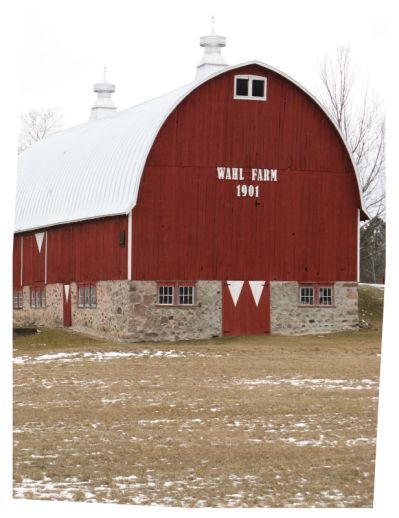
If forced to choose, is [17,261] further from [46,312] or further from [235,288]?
[235,288]

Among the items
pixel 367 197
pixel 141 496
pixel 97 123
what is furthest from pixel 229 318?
pixel 141 496

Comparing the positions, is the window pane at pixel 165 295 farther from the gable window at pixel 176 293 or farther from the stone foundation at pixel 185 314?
the stone foundation at pixel 185 314

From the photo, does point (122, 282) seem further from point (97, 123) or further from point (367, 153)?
point (367, 153)

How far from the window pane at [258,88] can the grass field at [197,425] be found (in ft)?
24.3

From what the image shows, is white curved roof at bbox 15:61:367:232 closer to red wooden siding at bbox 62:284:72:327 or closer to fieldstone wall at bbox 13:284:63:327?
red wooden siding at bbox 62:284:72:327

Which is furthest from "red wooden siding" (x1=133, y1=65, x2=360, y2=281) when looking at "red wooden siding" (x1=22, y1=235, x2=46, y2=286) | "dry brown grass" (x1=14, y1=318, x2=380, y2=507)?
"red wooden siding" (x1=22, y1=235, x2=46, y2=286)

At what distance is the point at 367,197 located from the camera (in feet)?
143

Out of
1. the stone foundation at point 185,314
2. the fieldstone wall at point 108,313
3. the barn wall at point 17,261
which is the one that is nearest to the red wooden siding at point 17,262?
the barn wall at point 17,261

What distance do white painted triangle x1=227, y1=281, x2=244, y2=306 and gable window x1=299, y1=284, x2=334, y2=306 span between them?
73.7 inches

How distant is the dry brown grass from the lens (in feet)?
40.9

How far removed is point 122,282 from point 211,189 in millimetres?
3445

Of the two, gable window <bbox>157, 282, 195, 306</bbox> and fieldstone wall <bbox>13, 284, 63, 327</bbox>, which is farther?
fieldstone wall <bbox>13, 284, 63, 327</bbox>

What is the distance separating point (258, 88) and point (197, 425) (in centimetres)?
1693

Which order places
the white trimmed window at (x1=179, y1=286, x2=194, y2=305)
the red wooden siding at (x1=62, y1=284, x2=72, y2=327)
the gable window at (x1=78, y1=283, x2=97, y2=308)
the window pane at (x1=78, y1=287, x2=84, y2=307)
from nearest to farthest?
the white trimmed window at (x1=179, y1=286, x2=194, y2=305) → the gable window at (x1=78, y1=283, x2=97, y2=308) → the window pane at (x1=78, y1=287, x2=84, y2=307) → the red wooden siding at (x1=62, y1=284, x2=72, y2=327)
